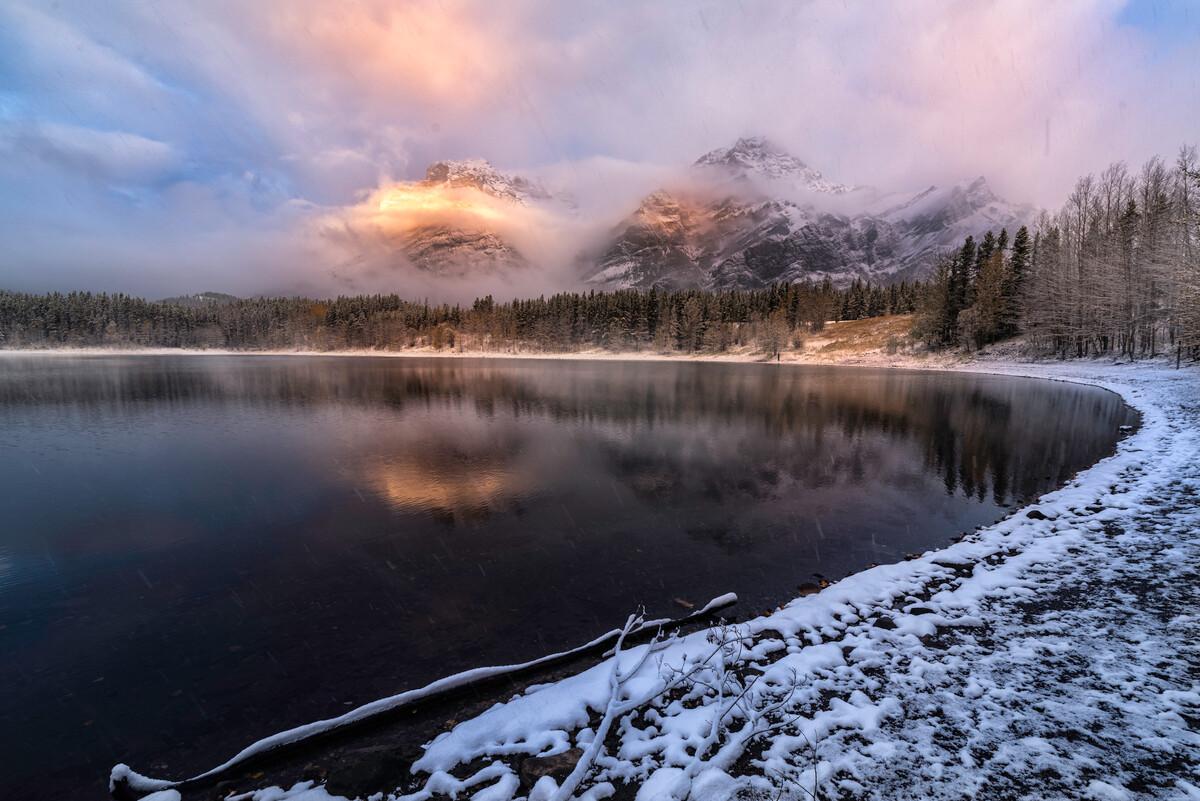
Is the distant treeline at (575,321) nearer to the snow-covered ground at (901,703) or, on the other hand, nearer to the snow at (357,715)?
the snow-covered ground at (901,703)

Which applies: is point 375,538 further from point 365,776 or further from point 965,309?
point 965,309

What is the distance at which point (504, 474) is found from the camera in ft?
72.4

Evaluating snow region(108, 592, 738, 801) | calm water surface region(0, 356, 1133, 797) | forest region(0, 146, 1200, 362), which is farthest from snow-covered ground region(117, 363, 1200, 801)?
forest region(0, 146, 1200, 362)

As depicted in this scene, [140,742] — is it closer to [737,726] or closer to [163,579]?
[163,579]

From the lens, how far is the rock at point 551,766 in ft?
19.2

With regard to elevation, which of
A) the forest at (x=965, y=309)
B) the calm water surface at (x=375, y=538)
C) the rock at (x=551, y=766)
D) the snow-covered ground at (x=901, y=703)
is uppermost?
the forest at (x=965, y=309)

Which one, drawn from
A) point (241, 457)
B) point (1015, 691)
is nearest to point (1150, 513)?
point (1015, 691)

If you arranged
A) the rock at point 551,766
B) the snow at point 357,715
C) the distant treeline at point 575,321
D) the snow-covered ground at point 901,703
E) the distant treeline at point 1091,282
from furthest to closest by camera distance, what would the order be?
the distant treeline at point 575,321 < the distant treeline at point 1091,282 < the snow at point 357,715 < the rock at point 551,766 < the snow-covered ground at point 901,703

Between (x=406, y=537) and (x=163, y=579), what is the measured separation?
5745 mm

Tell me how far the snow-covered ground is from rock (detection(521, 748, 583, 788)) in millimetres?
121

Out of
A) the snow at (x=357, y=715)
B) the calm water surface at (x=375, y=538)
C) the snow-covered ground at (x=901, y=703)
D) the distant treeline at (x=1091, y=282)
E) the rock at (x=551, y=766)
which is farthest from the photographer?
the distant treeline at (x=1091, y=282)

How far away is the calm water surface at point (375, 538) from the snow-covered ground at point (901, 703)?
7.72 feet

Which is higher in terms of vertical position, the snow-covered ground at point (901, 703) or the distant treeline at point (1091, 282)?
the distant treeline at point (1091, 282)

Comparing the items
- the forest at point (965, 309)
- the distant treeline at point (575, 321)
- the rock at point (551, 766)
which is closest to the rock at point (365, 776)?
the rock at point (551, 766)
